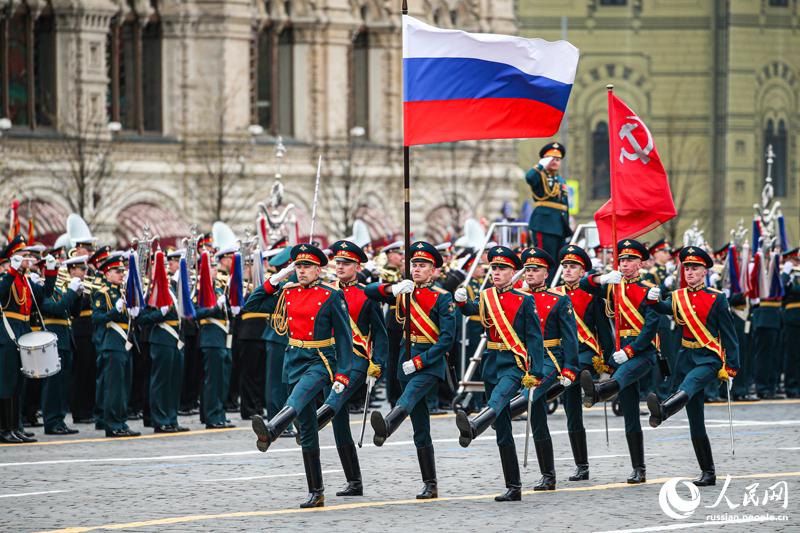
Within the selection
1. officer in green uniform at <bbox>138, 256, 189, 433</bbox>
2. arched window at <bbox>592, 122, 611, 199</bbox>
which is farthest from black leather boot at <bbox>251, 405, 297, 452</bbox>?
arched window at <bbox>592, 122, 611, 199</bbox>

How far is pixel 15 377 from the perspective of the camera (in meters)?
18.8

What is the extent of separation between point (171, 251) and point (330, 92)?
22928 millimetres

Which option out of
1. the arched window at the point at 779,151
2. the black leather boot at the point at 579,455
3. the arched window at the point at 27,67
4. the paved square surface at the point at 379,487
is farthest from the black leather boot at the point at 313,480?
the arched window at the point at 779,151

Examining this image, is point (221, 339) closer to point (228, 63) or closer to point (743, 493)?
point (743, 493)

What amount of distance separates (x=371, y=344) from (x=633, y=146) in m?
3.35

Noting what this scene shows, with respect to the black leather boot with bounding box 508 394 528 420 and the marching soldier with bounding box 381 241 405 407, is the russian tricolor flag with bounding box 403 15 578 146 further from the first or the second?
the marching soldier with bounding box 381 241 405 407

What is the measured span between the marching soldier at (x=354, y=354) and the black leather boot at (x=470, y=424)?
0.84m

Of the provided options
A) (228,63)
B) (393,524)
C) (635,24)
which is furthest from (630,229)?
(635,24)

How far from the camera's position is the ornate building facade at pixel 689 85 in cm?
5609

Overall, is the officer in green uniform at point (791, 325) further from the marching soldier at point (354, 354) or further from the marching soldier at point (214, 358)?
the marching soldier at point (354, 354)

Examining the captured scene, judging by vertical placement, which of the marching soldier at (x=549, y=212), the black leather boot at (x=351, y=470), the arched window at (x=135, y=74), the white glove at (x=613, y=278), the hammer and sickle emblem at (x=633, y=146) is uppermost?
the arched window at (x=135, y=74)

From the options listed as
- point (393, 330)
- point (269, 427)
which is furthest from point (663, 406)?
point (393, 330)

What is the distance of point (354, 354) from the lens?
1429cm

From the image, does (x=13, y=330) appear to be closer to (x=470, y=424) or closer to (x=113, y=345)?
(x=113, y=345)
